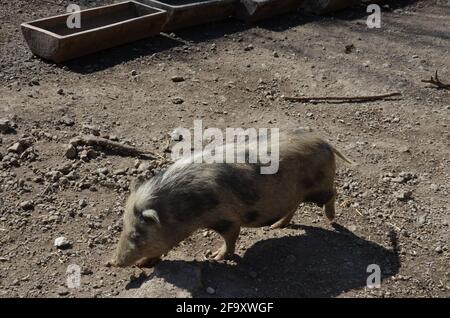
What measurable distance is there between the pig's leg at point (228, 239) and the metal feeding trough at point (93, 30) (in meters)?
3.65

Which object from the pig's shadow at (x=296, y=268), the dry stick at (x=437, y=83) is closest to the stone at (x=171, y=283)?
the pig's shadow at (x=296, y=268)

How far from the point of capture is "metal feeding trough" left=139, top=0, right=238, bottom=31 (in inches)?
315

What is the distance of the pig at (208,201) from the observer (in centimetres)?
382

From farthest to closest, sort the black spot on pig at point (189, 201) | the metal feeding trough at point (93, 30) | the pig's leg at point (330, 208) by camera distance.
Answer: the metal feeding trough at point (93, 30) < the pig's leg at point (330, 208) < the black spot on pig at point (189, 201)

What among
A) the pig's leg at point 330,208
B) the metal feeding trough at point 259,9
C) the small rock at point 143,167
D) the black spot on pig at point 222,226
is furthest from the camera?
the metal feeding trough at point 259,9

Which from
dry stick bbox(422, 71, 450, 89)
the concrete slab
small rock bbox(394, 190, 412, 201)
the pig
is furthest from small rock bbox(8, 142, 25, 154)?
the concrete slab

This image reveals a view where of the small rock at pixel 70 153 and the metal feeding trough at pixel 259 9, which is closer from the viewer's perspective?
the small rock at pixel 70 153

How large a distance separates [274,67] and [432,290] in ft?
13.1

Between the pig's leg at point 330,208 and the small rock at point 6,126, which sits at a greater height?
the small rock at point 6,126

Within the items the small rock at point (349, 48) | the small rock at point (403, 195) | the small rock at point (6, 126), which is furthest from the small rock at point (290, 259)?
the small rock at point (349, 48)

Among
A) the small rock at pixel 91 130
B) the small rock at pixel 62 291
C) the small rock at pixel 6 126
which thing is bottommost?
the small rock at pixel 62 291

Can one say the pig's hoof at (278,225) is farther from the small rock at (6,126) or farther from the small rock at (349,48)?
the small rock at (349,48)

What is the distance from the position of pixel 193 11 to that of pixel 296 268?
199 inches

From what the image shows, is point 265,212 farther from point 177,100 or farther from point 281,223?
point 177,100
